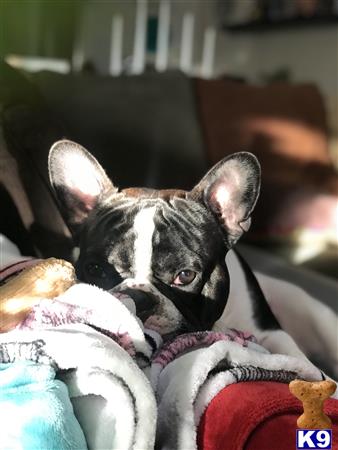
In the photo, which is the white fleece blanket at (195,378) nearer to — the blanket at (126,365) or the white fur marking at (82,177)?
the blanket at (126,365)

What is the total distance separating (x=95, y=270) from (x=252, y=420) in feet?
0.70

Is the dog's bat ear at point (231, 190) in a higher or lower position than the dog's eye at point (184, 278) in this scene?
higher

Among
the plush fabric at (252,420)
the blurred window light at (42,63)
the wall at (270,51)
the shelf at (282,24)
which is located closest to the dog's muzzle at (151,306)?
the plush fabric at (252,420)

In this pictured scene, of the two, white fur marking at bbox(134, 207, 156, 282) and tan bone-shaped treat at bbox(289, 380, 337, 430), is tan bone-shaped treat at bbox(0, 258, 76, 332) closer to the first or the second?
white fur marking at bbox(134, 207, 156, 282)

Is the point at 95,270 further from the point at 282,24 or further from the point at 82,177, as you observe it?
the point at 282,24

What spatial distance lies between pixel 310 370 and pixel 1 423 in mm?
286

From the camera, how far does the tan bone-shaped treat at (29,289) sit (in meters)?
0.55

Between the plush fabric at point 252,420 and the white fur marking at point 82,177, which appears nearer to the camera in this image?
the plush fabric at point 252,420

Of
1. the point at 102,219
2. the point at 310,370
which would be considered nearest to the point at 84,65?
the point at 102,219

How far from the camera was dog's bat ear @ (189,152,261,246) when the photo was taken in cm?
62

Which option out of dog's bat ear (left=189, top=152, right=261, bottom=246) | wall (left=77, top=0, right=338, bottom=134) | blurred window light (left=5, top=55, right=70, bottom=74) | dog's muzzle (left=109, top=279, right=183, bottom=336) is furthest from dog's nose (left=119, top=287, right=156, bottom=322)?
wall (left=77, top=0, right=338, bottom=134)

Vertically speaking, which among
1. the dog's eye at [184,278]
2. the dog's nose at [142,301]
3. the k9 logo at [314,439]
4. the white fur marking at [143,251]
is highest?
the white fur marking at [143,251]

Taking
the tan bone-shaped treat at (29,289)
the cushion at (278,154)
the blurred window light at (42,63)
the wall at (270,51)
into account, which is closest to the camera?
the tan bone-shaped treat at (29,289)

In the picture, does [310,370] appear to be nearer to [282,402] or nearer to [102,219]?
[282,402]
